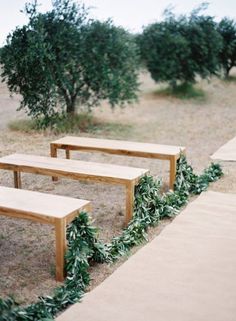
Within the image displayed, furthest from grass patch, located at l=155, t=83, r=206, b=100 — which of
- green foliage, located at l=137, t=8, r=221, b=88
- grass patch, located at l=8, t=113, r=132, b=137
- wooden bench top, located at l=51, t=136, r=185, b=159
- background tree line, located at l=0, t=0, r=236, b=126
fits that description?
wooden bench top, located at l=51, t=136, r=185, b=159

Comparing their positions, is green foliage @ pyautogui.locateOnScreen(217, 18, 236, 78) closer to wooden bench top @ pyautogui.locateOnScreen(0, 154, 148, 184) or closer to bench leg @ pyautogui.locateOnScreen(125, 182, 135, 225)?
wooden bench top @ pyautogui.locateOnScreen(0, 154, 148, 184)

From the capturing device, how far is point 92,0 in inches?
340

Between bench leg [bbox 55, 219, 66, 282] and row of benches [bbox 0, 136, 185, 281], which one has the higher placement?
row of benches [bbox 0, 136, 185, 281]

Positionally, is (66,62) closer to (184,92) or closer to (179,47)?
(179,47)

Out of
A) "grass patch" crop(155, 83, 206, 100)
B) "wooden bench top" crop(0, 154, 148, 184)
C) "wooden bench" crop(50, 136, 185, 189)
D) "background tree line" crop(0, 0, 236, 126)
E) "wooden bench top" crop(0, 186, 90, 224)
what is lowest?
"wooden bench top" crop(0, 186, 90, 224)

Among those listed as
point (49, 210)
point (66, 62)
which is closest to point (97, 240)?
point (49, 210)

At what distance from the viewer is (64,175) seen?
4.20 metres

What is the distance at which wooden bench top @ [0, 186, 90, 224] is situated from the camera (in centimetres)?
300

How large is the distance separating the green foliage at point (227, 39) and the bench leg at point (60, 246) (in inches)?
523

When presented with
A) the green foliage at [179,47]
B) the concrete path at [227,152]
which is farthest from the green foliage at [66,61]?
the green foliage at [179,47]

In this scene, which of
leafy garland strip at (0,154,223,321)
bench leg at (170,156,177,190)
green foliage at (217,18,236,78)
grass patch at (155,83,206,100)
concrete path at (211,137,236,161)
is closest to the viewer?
leafy garland strip at (0,154,223,321)

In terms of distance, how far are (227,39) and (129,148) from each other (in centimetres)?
1152

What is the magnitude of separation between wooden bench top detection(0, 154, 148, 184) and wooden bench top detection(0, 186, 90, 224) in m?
0.74

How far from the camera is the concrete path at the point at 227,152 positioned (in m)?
6.54
